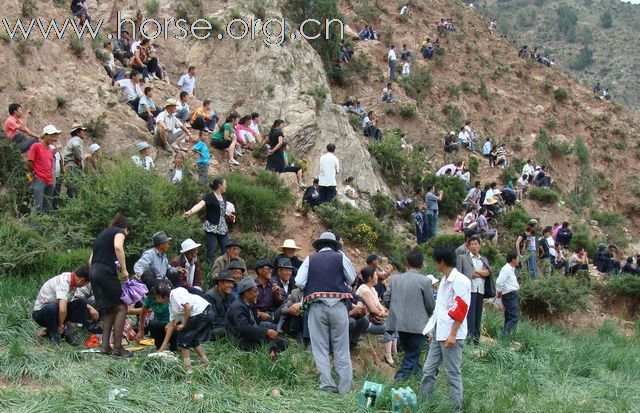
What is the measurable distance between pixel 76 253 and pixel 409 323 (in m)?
5.18

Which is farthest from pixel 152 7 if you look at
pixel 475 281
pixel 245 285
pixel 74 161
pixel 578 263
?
pixel 245 285

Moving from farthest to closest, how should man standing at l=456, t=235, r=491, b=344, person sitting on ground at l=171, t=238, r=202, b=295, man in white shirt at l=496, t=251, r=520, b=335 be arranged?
man in white shirt at l=496, t=251, r=520, b=335 → man standing at l=456, t=235, r=491, b=344 → person sitting on ground at l=171, t=238, r=202, b=295

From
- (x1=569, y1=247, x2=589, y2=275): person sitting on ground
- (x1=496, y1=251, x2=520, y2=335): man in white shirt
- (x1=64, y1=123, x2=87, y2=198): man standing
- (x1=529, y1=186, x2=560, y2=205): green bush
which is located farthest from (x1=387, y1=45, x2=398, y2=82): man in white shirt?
(x1=496, y1=251, x2=520, y2=335): man in white shirt

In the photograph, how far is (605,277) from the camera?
2038 centimetres

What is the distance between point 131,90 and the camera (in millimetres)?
16922

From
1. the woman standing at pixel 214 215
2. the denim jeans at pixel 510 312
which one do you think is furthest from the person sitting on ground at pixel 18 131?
the denim jeans at pixel 510 312

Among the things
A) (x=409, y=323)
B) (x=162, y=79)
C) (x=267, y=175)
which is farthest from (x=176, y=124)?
(x=409, y=323)

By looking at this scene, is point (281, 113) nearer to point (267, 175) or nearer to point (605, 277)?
point (267, 175)

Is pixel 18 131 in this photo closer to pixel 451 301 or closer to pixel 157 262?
pixel 157 262

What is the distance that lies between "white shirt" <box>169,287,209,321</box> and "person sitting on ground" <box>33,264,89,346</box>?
1098 millimetres

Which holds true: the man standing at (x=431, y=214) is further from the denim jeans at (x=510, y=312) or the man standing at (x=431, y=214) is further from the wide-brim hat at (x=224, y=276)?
the wide-brim hat at (x=224, y=276)

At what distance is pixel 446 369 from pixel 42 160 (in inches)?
287

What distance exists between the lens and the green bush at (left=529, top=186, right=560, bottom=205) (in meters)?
27.7

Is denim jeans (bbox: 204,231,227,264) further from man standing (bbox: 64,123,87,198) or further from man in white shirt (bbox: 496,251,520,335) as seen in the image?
man in white shirt (bbox: 496,251,520,335)
